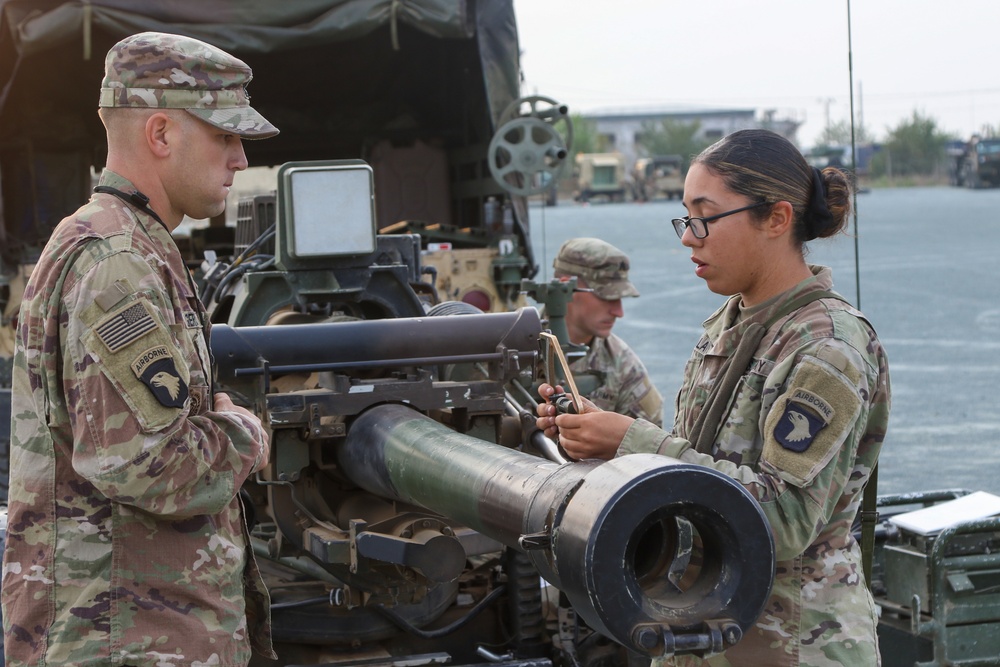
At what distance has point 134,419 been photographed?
2.45m

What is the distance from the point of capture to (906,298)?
1747 cm

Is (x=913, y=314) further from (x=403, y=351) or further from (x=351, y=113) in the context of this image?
(x=403, y=351)

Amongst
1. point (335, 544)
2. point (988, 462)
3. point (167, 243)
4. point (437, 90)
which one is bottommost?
point (988, 462)

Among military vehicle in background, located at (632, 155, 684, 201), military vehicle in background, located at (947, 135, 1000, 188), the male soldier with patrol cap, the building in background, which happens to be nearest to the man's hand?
the male soldier with patrol cap

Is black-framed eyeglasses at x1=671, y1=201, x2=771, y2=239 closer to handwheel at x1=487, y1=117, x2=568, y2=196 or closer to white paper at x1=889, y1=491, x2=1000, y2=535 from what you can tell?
white paper at x1=889, y1=491, x2=1000, y2=535

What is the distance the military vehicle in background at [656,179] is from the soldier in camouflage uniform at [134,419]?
1644 inches

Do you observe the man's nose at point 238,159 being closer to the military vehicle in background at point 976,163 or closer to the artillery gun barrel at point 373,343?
the artillery gun barrel at point 373,343

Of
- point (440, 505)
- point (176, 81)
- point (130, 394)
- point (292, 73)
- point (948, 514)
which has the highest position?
point (292, 73)

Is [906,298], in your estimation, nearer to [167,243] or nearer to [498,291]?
[498,291]

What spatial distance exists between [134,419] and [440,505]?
85cm

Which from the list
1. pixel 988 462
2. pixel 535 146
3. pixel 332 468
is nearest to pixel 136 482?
pixel 332 468

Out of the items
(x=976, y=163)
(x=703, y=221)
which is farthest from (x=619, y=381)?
(x=976, y=163)

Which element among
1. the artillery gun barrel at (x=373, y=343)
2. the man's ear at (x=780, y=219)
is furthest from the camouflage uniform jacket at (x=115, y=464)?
the artillery gun barrel at (x=373, y=343)

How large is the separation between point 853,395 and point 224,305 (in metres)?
3.26
